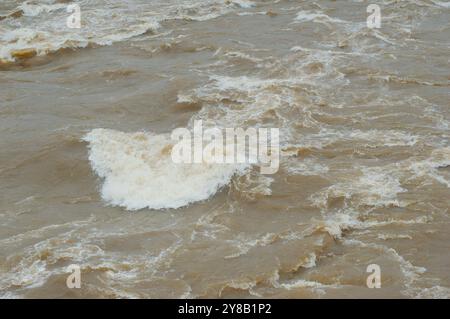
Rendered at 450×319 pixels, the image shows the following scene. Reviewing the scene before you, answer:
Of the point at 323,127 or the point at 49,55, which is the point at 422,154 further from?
the point at 49,55

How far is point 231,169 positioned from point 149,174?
1127 mm

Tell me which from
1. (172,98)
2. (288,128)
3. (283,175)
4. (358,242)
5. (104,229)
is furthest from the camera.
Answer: (172,98)

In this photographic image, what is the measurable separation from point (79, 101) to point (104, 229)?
417 cm

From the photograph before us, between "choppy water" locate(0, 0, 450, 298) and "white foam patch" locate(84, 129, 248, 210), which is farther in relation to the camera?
"white foam patch" locate(84, 129, 248, 210)

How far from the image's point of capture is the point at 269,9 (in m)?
16.4

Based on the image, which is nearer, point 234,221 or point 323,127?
point 234,221

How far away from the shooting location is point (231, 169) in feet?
28.7

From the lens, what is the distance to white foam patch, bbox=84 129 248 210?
8453 millimetres

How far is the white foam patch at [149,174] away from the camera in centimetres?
845

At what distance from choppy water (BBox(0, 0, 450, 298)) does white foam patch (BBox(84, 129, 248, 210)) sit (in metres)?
0.03

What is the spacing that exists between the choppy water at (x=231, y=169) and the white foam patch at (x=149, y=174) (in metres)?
0.03

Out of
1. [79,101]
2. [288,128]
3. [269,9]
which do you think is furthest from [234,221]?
[269,9]

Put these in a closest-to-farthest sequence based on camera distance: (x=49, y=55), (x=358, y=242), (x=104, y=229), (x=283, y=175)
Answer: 1. (x=358, y=242)
2. (x=104, y=229)
3. (x=283, y=175)
4. (x=49, y=55)

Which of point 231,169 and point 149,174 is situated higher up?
point 231,169
